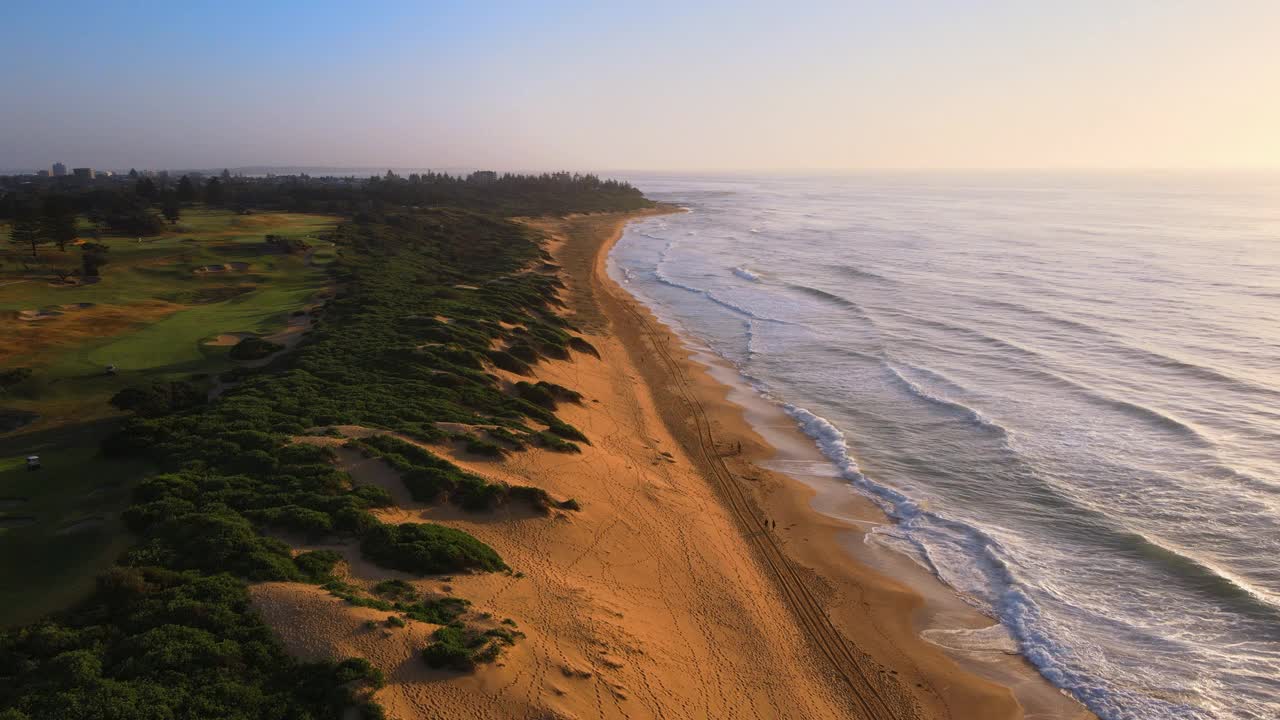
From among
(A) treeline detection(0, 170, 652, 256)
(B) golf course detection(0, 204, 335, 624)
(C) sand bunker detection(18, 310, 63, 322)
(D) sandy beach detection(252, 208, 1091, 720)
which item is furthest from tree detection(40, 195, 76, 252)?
(D) sandy beach detection(252, 208, 1091, 720)

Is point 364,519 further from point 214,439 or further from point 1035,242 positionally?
point 1035,242

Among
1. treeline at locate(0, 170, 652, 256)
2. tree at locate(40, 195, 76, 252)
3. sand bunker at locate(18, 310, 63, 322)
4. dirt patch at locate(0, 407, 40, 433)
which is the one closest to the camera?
dirt patch at locate(0, 407, 40, 433)

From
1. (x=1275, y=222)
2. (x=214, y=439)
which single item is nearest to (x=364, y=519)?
(x=214, y=439)

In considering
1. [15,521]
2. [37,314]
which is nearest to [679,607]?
[15,521]

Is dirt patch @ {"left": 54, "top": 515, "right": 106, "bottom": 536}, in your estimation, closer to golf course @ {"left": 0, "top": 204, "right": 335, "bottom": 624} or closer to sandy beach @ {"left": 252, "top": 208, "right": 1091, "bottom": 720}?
golf course @ {"left": 0, "top": 204, "right": 335, "bottom": 624}

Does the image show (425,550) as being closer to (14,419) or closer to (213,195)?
(14,419)

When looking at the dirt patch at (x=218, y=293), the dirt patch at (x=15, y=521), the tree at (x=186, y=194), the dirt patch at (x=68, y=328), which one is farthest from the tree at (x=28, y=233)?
the tree at (x=186, y=194)

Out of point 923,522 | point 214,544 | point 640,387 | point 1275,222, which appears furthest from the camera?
point 1275,222
